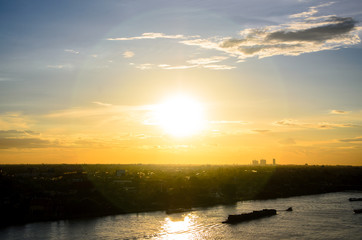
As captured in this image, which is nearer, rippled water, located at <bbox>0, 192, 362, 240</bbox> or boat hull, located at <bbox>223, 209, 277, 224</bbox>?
rippled water, located at <bbox>0, 192, 362, 240</bbox>

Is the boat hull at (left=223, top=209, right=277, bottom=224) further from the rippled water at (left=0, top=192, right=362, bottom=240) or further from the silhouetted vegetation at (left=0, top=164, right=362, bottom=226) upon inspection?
the silhouetted vegetation at (left=0, top=164, right=362, bottom=226)

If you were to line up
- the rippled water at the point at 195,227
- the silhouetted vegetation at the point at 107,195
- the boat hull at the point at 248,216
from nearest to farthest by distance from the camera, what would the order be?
the rippled water at the point at 195,227 < the boat hull at the point at 248,216 < the silhouetted vegetation at the point at 107,195

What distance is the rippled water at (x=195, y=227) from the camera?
60.5 metres

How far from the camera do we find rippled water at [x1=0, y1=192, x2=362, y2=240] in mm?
60500

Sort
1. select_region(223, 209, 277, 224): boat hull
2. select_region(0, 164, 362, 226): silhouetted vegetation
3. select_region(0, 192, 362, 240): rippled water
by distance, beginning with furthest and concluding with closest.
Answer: select_region(0, 164, 362, 226): silhouetted vegetation → select_region(223, 209, 277, 224): boat hull → select_region(0, 192, 362, 240): rippled water

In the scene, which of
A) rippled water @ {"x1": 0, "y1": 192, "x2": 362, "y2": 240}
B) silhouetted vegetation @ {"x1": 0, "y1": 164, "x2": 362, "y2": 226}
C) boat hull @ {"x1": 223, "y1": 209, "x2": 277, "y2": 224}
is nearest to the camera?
rippled water @ {"x1": 0, "y1": 192, "x2": 362, "y2": 240}

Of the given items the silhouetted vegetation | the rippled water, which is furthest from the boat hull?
the silhouetted vegetation

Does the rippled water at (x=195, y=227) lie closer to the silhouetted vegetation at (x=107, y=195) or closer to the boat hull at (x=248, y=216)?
the boat hull at (x=248, y=216)

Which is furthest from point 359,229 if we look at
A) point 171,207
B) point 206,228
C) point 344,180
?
point 344,180

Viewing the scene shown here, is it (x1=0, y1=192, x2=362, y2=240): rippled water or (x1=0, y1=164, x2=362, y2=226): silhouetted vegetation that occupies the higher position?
(x1=0, y1=164, x2=362, y2=226): silhouetted vegetation

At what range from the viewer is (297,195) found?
5472 inches

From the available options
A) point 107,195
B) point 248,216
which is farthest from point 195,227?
point 107,195

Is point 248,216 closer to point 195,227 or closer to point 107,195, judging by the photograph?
point 195,227

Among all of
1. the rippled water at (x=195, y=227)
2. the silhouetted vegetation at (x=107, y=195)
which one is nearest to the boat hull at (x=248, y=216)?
the rippled water at (x=195, y=227)
